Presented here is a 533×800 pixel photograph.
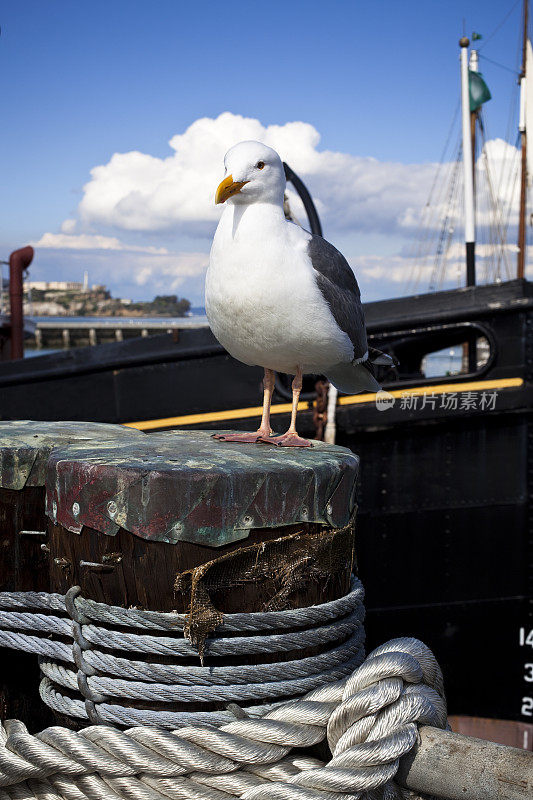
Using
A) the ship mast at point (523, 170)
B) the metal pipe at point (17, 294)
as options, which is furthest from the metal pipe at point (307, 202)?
the ship mast at point (523, 170)

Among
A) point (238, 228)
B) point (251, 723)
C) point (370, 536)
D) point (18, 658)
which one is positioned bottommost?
point (370, 536)

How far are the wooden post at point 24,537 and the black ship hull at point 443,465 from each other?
3.20 metres

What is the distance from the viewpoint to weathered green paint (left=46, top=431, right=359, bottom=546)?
1.33 m

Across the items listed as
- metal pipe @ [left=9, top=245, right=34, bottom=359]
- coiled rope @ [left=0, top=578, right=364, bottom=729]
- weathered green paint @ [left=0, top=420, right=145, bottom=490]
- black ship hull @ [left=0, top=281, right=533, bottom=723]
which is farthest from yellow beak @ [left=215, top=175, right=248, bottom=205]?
metal pipe @ [left=9, top=245, right=34, bottom=359]

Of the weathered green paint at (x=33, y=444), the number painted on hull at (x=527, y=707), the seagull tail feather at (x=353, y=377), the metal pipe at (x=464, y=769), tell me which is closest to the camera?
the metal pipe at (x=464, y=769)

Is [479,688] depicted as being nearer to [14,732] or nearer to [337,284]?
[337,284]

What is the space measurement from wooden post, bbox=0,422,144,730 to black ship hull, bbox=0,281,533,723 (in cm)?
320

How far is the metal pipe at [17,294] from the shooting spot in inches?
363

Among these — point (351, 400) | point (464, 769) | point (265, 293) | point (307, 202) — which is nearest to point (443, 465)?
point (351, 400)

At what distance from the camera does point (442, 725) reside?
138cm

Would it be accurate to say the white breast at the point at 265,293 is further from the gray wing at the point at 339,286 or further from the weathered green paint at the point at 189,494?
the weathered green paint at the point at 189,494

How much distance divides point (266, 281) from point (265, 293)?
36mm

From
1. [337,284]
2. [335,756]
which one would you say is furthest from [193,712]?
[337,284]

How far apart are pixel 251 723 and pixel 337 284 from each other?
4.89 feet
